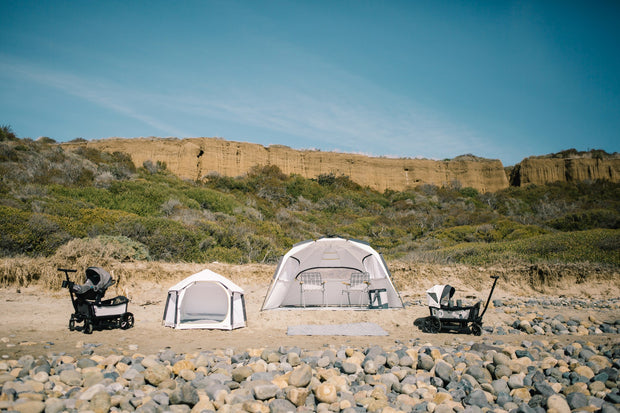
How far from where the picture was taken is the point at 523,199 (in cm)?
4675

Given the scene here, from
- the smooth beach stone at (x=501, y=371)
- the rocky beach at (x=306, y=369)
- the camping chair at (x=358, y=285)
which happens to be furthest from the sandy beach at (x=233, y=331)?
the smooth beach stone at (x=501, y=371)

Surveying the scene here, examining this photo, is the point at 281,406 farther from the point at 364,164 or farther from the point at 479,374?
the point at 364,164

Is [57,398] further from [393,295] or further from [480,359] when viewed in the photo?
[393,295]

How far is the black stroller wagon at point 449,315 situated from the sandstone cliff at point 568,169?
54668 mm

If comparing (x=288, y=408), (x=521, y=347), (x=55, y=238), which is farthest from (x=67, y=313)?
(x=521, y=347)

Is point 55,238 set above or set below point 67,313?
above

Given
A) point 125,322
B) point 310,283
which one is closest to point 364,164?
point 310,283

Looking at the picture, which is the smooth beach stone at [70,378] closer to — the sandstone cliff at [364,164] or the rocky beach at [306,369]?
the rocky beach at [306,369]

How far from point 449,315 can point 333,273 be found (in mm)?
3773

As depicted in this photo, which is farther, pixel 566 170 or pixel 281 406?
pixel 566 170

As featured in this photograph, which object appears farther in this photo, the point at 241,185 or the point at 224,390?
the point at 241,185

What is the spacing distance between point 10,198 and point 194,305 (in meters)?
12.5

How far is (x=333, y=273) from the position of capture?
1146 centimetres

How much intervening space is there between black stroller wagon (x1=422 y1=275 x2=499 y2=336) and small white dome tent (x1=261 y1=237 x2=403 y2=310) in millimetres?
2135
